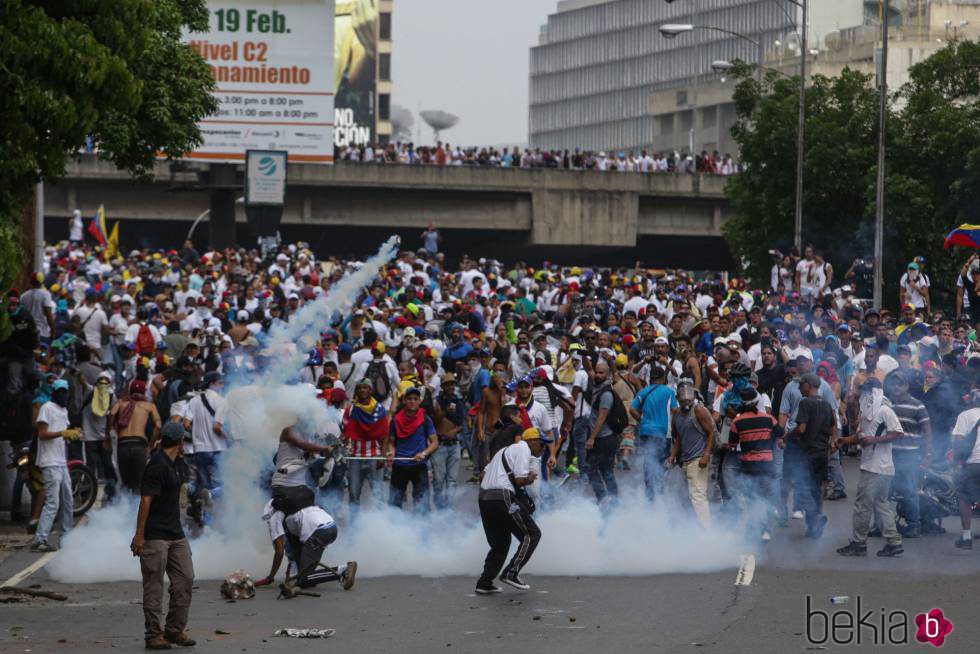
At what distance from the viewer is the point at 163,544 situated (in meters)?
12.7

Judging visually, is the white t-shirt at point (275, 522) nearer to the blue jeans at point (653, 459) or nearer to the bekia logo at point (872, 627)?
the bekia logo at point (872, 627)

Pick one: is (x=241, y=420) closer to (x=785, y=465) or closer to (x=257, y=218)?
(x=785, y=465)

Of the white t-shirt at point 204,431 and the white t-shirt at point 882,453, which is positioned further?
the white t-shirt at point 204,431

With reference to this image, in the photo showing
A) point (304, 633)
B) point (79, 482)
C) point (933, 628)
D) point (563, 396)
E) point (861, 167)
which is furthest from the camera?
point (861, 167)

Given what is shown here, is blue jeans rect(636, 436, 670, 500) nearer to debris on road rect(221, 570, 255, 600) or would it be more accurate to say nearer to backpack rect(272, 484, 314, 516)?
backpack rect(272, 484, 314, 516)

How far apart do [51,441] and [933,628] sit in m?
9.38

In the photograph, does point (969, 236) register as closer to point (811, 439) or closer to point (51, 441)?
point (811, 439)

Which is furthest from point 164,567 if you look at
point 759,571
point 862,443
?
point 862,443

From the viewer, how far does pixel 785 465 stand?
707 inches

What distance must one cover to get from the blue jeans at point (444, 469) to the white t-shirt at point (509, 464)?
4.92 meters

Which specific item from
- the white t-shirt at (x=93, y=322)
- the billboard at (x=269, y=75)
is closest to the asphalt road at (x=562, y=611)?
the white t-shirt at (x=93, y=322)

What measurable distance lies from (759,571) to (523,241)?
4930cm

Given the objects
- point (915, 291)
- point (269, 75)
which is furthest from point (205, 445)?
point (269, 75)

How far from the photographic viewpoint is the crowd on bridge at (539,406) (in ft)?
55.2
